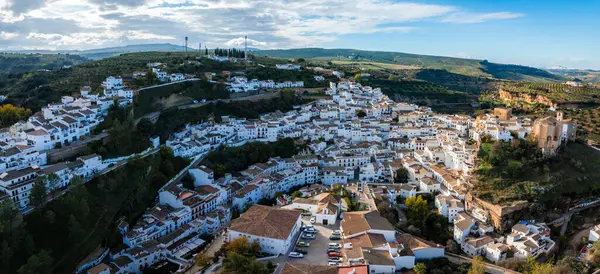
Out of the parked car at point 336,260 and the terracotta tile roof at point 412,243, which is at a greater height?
the terracotta tile roof at point 412,243

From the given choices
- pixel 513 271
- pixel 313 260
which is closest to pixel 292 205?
pixel 313 260

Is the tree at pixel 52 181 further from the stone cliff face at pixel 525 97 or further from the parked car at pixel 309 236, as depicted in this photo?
the stone cliff face at pixel 525 97

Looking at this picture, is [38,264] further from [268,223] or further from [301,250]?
[301,250]

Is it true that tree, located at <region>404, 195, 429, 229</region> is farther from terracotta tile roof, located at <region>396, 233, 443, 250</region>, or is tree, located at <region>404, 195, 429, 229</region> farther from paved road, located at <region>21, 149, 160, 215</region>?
paved road, located at <region>21, 149, 160, 215</region>

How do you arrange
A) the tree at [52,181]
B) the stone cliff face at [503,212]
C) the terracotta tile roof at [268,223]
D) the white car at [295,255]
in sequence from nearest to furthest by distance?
the white car at [295,255]
the terracotta tile roof at [268,223]
the tree at [52,181]
the stone cliff face at [503,212]

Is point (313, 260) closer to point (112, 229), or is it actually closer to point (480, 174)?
point (112, 229)

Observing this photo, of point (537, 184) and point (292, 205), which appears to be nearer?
point (292, 205)

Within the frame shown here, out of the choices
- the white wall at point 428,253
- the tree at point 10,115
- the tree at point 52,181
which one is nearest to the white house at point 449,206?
the white wall at point 428,253
